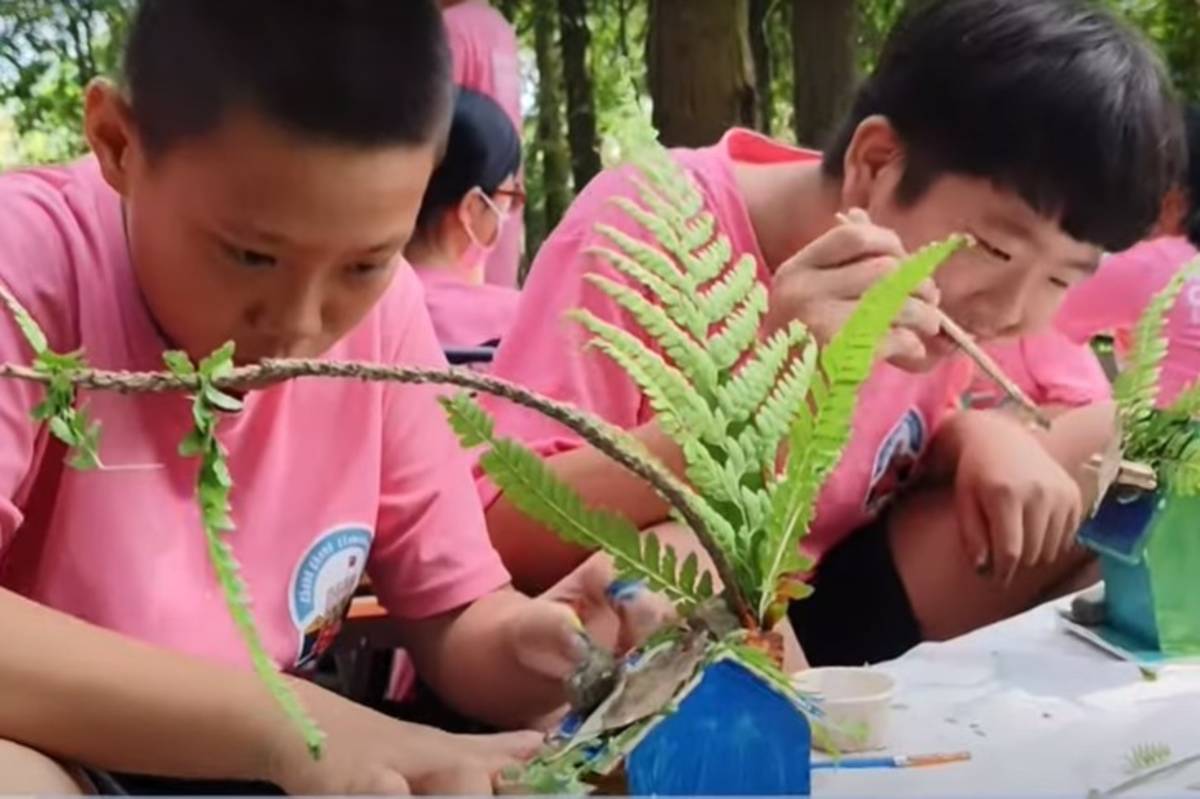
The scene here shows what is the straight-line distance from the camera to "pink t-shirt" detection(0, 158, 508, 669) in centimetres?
92

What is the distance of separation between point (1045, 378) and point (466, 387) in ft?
4.06

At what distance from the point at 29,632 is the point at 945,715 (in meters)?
0.50

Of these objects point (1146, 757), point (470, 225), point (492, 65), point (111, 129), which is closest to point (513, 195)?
point (470, 225)

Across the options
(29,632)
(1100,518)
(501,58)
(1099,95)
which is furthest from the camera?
(501,58)

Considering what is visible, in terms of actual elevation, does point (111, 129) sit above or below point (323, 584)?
above

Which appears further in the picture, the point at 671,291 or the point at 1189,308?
the point at 1189,308

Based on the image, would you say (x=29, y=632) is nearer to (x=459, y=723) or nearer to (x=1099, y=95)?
(x=459, y=723)

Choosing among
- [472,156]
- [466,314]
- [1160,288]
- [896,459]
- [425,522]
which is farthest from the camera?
[472,156]

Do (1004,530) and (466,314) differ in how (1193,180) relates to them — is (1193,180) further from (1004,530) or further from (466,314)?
(1004,530)

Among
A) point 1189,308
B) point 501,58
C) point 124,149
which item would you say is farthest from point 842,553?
point 501,58

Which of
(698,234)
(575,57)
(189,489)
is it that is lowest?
(575,57)

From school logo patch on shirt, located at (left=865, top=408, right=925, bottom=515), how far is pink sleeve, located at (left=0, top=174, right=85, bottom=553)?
2.49 ft

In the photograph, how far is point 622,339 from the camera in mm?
637

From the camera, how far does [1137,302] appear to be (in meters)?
2.46
